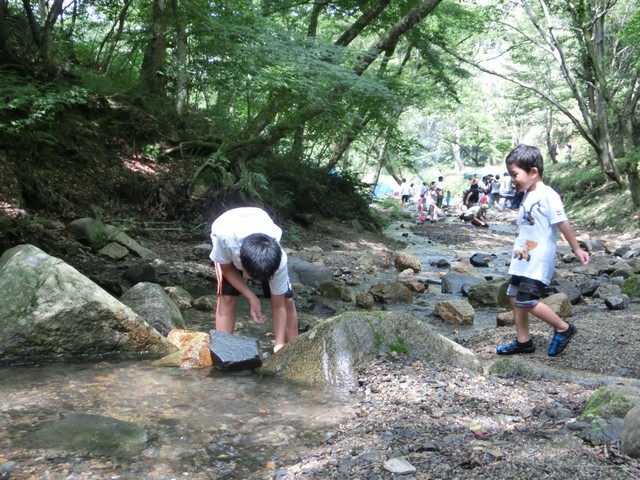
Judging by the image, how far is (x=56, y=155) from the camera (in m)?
8.82

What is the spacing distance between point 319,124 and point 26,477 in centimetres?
988

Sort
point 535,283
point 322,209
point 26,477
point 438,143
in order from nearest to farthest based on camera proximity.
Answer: point 26,477, point 535,283, point 322,209, point 438,143

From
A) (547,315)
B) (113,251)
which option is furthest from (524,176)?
(113,251)

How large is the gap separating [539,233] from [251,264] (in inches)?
82.5

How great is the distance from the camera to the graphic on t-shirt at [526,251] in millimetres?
4008

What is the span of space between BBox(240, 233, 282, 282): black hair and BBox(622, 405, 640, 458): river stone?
218cm

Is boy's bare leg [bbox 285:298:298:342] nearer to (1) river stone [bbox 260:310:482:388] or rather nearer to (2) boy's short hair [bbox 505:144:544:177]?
(1) river stone [bbox 260:310:482:388]

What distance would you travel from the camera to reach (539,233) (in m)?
3.99

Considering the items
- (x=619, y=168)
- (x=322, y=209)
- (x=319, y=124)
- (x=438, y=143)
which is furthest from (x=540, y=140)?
(x=319, y=124)

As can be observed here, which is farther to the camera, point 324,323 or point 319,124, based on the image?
A: point 319,124

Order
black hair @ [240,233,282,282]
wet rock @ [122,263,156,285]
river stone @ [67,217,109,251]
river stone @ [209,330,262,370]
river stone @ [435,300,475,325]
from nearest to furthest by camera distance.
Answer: black hair @ [240,233,282,282], river stone @ [209,330,262,370], river stone @ [435,300,475,325], wet rock @ [122,263,156,285], river stone @ [67,217,109,251]

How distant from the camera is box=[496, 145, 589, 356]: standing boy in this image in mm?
3945

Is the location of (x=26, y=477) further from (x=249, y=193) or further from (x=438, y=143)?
(x=438, y=143)

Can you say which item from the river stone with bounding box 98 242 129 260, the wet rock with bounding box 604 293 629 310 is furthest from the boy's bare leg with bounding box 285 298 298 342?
the river stone with bounding box 98 242 129 260
